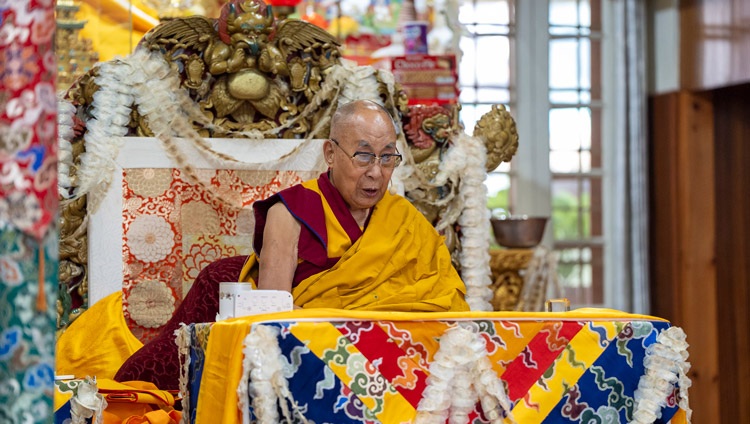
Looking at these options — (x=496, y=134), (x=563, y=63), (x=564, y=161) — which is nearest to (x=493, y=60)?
(x=563, y=63)

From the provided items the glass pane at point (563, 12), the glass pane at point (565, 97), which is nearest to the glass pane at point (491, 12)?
the glass pane at point (563, 12)

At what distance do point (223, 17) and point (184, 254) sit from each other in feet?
2.75

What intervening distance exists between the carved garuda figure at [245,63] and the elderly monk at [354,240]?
2.10 ft

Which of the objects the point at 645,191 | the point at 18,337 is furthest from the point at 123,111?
the point at 645,191

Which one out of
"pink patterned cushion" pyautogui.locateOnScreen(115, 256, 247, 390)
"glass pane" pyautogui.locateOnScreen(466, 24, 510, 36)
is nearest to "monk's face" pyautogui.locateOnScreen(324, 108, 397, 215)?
"pink patterned cushion" pyautogui.locateOnScreen(115, 256, 247, 390)

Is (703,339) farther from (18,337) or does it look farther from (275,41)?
(18,337)

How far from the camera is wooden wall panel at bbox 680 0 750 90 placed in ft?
18.3

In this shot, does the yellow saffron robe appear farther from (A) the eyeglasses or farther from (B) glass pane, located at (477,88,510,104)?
(B) glass pane, located at (477,88,510,104)

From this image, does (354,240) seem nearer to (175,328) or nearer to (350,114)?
(350,114)

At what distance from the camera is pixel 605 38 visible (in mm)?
6477

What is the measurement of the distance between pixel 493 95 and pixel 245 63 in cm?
292

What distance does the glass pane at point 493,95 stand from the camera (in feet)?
21.1

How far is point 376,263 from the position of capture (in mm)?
3047

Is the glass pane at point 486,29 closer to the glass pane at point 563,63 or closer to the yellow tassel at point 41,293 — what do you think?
the glass pane at point 563,63
